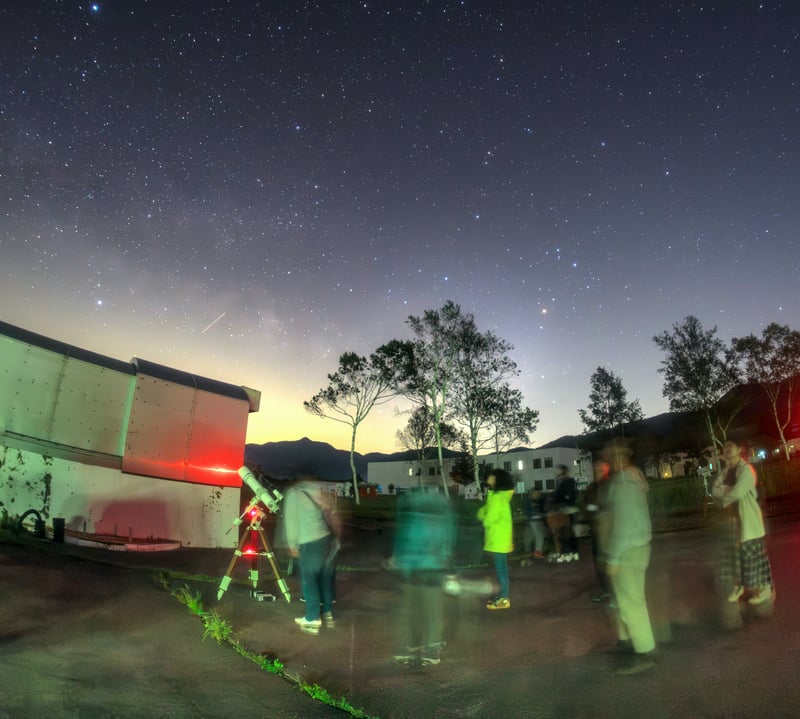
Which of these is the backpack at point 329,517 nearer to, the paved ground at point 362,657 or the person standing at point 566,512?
the paved ground at point 362,657

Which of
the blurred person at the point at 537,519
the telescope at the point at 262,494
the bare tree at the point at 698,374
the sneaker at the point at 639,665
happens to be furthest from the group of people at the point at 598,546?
the bare tree at the point at 698,374

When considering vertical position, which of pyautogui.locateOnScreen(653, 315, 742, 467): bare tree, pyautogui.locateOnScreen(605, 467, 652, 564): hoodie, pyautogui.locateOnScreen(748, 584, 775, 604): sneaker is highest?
pyautogui.locateOnScreen(653, 315, 742, 467): bare tree

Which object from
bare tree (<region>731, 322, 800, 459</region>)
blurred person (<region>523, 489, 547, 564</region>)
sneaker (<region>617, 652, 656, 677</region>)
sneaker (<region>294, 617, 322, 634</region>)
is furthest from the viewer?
bare tree (<region>731, 322, 800, 459</region>)

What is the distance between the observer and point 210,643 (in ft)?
17.2

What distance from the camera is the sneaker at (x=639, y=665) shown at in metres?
4.50

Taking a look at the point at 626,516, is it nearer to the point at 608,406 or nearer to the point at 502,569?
the point at 502,569

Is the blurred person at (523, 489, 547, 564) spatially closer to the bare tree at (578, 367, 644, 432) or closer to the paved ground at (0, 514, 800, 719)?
the paved ground at (0, 514, 800, 719)

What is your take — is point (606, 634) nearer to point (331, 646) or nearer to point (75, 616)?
point (331, 646)

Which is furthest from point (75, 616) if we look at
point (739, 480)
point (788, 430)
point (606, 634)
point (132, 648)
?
point (788, 430)

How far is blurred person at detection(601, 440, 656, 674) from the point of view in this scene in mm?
4602

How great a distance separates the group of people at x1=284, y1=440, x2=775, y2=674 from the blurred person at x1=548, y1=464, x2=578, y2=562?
3.21 metres

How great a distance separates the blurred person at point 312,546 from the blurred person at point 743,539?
14.4 feet

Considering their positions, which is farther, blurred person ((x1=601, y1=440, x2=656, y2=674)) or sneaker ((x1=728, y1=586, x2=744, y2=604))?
sneaker ((x1=728, y1=586, x2=744, y2=604))

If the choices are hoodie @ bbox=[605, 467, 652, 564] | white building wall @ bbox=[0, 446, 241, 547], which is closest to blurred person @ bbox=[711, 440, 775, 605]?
hoodie @ bbox=[605, 467, 652, 564]
